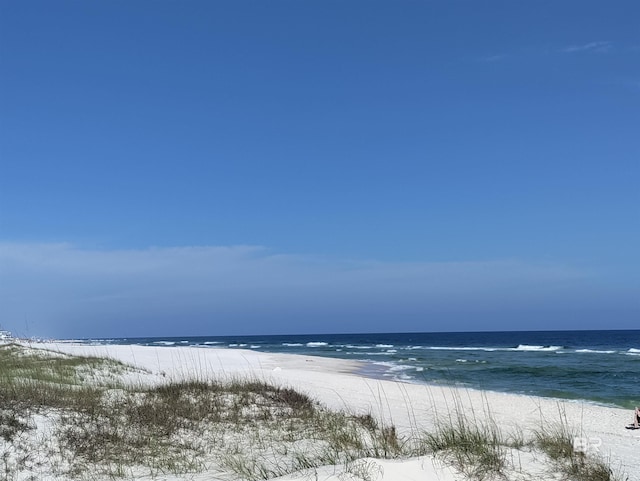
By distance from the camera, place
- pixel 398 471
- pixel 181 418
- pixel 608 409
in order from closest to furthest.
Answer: pixel 398 471, pixel 181 418, pixel 608 409

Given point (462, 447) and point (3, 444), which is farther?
point (3, 444)

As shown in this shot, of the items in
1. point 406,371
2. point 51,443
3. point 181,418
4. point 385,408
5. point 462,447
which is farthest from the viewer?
point 406,371

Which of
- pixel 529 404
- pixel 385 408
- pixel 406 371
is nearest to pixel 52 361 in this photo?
pixel 385 408

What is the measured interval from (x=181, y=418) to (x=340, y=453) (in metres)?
3.46

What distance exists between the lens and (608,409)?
1816cm

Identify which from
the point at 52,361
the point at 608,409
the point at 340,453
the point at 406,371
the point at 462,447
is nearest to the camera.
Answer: the point at 462,447

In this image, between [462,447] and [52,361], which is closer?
[462,447]

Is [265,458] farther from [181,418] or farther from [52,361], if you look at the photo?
[52,361]

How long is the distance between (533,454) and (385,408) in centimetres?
881

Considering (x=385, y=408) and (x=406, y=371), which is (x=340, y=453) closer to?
(x=385, y=408)

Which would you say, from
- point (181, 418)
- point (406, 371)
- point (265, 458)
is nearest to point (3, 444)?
point (181, 418)

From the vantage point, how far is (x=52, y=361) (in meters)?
19.4

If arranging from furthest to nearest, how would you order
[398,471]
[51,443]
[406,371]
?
[406,371] → [51,443] → [398,471]

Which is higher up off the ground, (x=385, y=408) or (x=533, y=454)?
(x=533, y=454)
